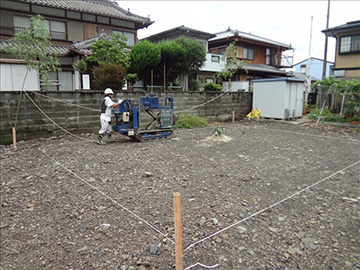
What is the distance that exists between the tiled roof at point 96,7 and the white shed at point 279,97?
872cm

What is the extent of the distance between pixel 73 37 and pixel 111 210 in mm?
14266

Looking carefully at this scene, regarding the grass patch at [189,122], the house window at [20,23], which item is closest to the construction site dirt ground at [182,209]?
the grass patch at [189,122]

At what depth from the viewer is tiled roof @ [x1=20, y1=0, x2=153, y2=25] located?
13.9m

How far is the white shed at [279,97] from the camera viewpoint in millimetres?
11852

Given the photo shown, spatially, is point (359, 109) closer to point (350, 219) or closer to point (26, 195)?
point (350, 219)

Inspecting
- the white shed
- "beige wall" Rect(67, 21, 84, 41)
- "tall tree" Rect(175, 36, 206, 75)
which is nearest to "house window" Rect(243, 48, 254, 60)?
"tall tree" Rect(175, 36, 206, 75)

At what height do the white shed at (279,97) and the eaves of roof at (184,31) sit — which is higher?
the eaves of roof at (184,31)

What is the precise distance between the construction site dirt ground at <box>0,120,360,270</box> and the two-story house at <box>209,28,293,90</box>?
16.5 m

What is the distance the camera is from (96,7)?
16.1 m

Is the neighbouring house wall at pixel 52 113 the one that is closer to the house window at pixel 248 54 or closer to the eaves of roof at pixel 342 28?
the eaves of roof at pixel 342 28

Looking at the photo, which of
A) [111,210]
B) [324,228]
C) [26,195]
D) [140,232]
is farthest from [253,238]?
[26,195]

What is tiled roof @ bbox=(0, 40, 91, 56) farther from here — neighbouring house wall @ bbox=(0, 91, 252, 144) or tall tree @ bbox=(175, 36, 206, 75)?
tall tree @ bbox=(175, 36, 206, 75)

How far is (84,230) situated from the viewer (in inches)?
118

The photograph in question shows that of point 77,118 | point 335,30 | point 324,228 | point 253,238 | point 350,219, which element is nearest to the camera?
point 253,238
